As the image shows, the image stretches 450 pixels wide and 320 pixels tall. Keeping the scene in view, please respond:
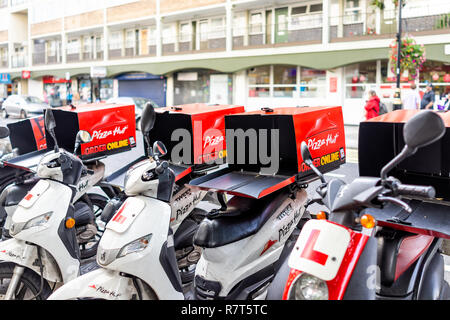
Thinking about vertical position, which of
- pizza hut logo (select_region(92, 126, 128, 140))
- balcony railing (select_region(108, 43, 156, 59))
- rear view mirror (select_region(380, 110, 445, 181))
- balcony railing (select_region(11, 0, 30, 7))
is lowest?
pizza hut logo (select_region(92, 126, 128, 140))

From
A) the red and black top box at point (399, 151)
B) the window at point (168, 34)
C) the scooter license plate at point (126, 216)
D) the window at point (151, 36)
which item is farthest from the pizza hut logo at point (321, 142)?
the window at point (151, 36)

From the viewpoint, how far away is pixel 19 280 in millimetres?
3184

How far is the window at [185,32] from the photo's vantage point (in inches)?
1128

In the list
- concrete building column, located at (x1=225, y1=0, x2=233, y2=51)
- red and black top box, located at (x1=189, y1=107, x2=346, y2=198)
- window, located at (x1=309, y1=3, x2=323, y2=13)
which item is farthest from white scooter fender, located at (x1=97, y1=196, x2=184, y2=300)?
concrete building column, located at (x1=225, y1=0, x2=233, y2=51)

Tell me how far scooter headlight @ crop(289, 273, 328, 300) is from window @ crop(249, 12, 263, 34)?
951 inches

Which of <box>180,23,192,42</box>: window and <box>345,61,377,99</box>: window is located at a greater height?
<box>180,23,192,42</box>: window

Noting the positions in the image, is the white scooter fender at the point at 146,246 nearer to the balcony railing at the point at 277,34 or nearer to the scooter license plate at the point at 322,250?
the scooter license plate at the point at 322,250

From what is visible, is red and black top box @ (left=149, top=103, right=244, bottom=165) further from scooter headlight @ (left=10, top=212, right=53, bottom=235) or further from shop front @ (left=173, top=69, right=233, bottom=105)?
shop front @ (left=173, top=69, right=233, bottom=105)

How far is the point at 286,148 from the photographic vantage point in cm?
364

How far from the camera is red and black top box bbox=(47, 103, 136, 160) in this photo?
4.67m

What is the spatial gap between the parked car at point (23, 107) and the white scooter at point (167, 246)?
25671mm

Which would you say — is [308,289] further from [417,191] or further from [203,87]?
[203,87]

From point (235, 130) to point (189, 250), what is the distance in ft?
3.64
